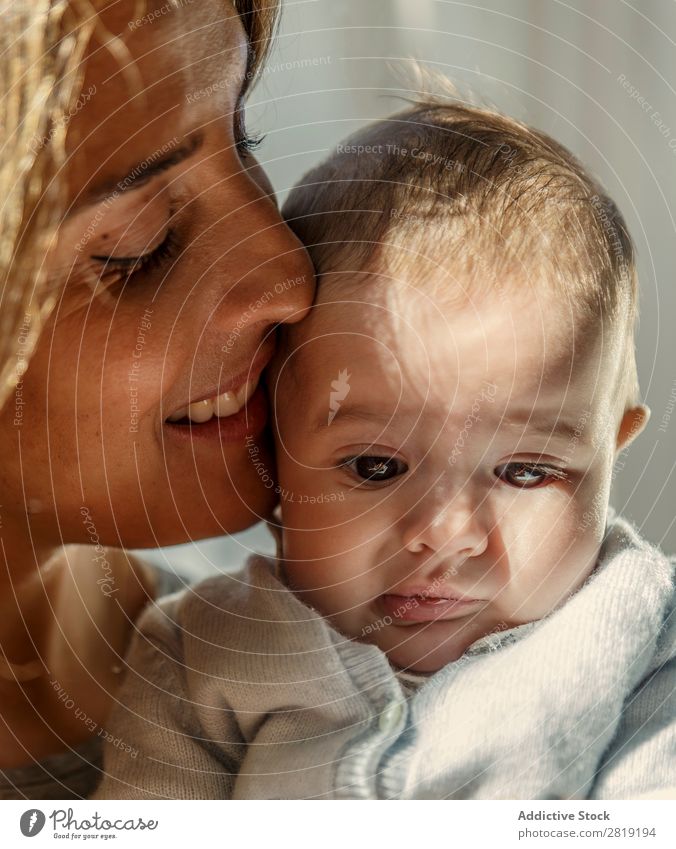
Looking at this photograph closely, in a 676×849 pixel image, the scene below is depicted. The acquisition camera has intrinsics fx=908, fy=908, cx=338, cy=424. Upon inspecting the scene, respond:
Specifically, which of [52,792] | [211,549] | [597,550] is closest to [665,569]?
[597,550]

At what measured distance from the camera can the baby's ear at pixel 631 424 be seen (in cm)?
50

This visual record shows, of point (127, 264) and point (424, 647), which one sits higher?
point (127, 264)

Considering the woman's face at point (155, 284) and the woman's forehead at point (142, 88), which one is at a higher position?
the woman's forehead at point (142, 88)

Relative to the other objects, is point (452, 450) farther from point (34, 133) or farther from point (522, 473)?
point (34, 133)

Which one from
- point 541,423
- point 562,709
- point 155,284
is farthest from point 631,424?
point 155,284

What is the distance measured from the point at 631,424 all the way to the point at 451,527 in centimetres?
12

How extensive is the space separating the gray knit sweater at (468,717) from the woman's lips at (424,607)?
0.07 ft

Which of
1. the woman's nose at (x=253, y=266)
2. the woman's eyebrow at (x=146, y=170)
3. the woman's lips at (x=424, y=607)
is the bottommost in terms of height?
the woman's lips at (x=424, y=607)

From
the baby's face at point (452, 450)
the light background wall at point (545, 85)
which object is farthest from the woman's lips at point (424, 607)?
the light background wall at point (545, 85)

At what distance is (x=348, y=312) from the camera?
49 cm

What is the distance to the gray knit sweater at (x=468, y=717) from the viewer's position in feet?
1.61

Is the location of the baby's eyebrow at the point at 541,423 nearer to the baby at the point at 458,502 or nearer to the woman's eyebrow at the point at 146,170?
the baby at the point at 458,502

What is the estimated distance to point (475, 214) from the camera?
0.48 metres
